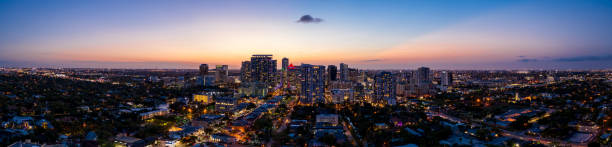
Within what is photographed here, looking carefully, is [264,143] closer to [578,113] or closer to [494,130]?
[494,130]

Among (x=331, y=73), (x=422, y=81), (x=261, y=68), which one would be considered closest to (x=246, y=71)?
(x=261, y=68)

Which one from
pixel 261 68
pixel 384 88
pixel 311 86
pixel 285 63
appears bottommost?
pixel 384 88

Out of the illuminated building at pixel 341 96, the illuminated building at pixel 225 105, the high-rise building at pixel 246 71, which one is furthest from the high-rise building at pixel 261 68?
the illuminated building at pixel 225 105

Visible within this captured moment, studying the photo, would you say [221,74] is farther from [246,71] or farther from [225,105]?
Result: [225,105]

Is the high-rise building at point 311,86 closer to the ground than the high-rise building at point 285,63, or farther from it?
closer to the ground

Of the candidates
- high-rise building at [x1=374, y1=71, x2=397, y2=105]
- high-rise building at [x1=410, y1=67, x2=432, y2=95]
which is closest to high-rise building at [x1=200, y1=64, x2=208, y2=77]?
high-rise building at [x1=410, y1=67, x2=432, y2=95]

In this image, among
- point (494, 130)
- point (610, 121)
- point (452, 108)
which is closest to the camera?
point (494, 130)

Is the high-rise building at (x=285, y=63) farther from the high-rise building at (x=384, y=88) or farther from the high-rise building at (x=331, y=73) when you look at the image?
the high-rise building at (x=384, y=88)

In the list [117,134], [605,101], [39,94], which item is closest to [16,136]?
[117,134]
